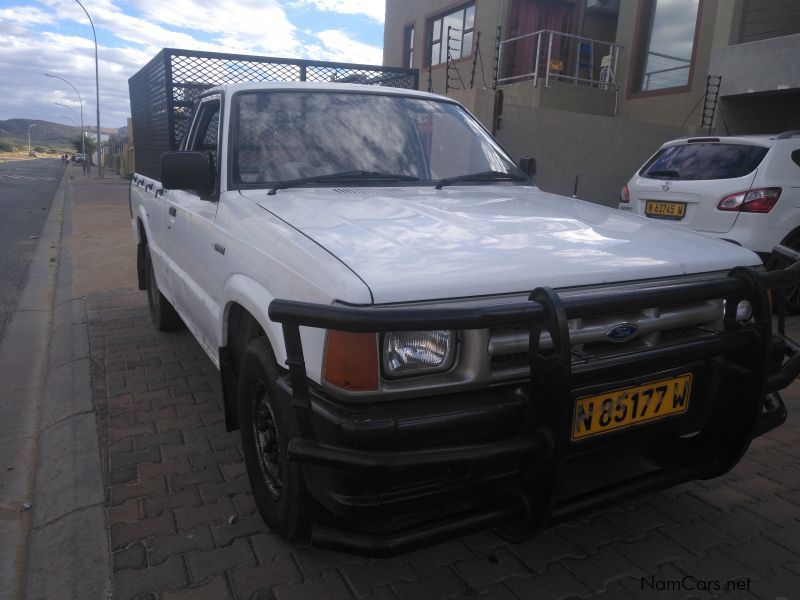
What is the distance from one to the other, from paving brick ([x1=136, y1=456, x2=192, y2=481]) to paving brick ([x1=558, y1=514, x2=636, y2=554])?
1852mm

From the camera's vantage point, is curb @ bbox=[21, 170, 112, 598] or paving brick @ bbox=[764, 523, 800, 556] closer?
curb @ bbox=[21, 170, 112, 598]

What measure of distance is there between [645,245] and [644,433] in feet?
A: 2.38

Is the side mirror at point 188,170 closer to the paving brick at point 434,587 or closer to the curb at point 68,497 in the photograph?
the curb at point 68,497

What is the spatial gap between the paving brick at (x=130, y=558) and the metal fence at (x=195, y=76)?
3.37 m

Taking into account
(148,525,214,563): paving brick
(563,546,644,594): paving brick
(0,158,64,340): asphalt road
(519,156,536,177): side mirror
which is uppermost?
(519,156,536,177): side mirror

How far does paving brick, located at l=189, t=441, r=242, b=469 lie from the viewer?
3318 mm

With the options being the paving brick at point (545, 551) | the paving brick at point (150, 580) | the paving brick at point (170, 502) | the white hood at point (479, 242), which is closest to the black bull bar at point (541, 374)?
the white hood at point (479, 242)

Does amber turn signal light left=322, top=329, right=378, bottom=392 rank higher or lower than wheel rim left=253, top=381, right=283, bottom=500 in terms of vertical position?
higher

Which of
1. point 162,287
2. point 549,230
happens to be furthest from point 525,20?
point 549,230

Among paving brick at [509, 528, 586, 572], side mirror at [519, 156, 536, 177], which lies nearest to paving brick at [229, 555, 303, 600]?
paving brick at [509, 528, 586, 572]

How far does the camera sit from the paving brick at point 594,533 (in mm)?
2660

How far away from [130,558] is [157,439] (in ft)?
3.63

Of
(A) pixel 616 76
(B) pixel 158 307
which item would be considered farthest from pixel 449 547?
(A) pixel 616 76

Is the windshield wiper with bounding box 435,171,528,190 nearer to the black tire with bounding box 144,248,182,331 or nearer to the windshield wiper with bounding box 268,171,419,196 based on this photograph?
the windshield wiper with bounding box 268,171,419,196
